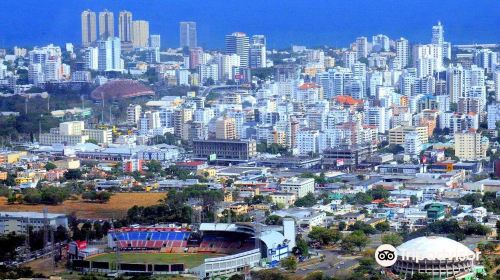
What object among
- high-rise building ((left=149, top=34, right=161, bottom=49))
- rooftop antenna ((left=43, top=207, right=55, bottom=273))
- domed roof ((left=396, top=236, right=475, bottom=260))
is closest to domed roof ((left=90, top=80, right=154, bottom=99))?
high-rise building ((left=149, top=34, right=161, bottom=49))

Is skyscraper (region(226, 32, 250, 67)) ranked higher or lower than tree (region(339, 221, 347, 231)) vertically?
higher

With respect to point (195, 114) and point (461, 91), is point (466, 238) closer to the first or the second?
point (195, 114)

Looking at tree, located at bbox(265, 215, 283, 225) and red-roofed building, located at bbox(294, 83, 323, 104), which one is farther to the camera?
red-roofed building, located at bbox(294, 83, 323, 104)

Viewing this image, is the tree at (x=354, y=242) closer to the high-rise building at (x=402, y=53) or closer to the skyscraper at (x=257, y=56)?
the high-rise building at (x=402, y=53)

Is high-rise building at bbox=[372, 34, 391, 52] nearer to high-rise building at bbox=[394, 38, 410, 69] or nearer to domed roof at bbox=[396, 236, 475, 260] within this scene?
high-rise building at bbox=[394, 38, 410, 69]

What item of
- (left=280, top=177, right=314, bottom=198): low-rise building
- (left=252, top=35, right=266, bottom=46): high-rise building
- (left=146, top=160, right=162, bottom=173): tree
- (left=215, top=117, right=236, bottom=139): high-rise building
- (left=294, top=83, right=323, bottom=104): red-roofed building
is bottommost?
(left=280, top=177, right=314, bottom=198): low-rise building

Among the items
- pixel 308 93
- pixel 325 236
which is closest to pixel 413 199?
pixel 325 236
